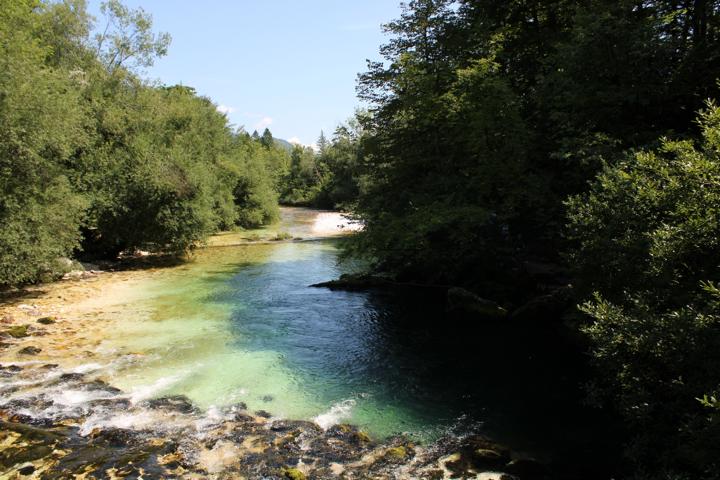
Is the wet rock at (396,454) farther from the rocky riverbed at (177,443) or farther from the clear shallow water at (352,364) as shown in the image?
the clear shallow water at (352,364)

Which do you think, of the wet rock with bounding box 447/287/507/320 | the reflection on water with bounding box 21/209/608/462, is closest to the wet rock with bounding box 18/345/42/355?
the reflection on water with bounding box 21/209/608/462

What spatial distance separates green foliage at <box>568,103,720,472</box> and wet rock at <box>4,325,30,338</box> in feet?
56.6

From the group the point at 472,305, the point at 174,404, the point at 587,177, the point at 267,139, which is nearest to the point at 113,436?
the point at 174,404

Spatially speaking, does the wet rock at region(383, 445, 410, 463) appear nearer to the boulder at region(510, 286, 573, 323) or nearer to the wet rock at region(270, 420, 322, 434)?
the wet rock at region(270, 420, 322, 434)

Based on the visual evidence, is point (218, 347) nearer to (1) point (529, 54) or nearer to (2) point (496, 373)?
(2) point (496, 373)

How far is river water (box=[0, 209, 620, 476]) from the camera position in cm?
1062

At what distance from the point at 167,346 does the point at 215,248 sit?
23168 millimetres

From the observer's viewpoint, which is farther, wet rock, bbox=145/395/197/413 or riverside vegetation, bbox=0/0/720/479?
wet rock, bbox=145/395/197/413

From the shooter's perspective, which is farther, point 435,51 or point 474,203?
point 435,51

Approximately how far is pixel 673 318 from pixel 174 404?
10498 mm

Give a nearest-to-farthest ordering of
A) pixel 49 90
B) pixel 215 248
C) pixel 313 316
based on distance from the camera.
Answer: pixel 313 316, pixel 49 90, pixel 215 248

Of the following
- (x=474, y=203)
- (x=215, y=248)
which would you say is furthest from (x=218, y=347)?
(x=215, y=248)

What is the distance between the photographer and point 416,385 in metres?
12.5

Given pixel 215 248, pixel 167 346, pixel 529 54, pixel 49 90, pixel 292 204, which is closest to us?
pixel 167 346
